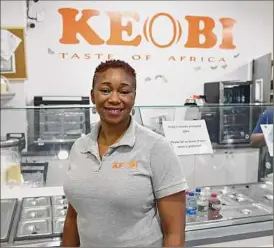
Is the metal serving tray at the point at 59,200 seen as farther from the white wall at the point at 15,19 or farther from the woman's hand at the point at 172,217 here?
the white wall at the point at 15,19

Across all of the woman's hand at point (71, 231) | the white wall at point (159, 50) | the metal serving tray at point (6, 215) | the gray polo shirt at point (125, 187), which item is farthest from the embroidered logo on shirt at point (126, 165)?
the white wall at point (159, 50)

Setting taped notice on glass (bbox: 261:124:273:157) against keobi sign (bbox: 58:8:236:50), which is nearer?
taped notice on glass (bbox: 261:124:273:157)

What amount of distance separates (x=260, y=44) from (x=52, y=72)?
261cm

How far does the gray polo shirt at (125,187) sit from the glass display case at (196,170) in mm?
317

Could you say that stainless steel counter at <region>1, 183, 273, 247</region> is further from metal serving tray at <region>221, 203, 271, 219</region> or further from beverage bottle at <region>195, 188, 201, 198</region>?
beverage bottle at <region>195, 188, 201, 198</region>

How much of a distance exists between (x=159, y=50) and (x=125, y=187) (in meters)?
2.95

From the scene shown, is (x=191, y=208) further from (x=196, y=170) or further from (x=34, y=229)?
(x=34, y=229)

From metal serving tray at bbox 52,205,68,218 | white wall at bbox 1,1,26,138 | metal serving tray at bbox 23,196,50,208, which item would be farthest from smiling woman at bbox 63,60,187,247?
white wall at bbox 1,1,26,138

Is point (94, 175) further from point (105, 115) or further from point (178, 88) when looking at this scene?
point (178, 88)

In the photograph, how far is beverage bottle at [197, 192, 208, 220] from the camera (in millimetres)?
1230

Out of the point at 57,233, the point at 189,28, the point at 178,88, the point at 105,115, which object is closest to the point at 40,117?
the point at 57,233

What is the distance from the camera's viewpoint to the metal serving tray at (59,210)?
116cm

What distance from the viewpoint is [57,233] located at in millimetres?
1039

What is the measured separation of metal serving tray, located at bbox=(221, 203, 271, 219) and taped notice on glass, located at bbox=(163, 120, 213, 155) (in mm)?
270
